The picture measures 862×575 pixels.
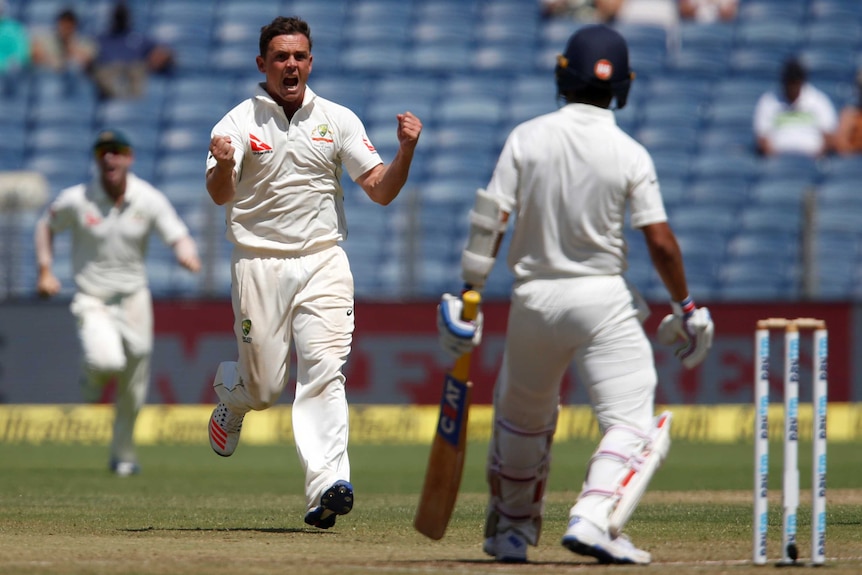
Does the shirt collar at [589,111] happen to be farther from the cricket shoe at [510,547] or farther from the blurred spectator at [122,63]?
the blurred spectator at [122,63]

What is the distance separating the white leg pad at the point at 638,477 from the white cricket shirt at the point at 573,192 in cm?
61

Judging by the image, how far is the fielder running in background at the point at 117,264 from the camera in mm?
11039

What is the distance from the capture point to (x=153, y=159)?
57.6 feet

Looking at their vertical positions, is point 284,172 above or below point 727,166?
above

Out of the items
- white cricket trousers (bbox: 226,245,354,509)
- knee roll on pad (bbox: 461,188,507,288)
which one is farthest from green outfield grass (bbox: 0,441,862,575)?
knee roll on pad (bbox: 461,188,507,288)

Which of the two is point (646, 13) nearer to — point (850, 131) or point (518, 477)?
point (850, 131)

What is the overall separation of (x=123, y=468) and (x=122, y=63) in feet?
27.5

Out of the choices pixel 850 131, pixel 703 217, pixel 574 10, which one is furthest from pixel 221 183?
pixel 574 10

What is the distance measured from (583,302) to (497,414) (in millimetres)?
602

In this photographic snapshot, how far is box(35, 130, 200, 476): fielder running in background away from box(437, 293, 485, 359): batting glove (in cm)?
581

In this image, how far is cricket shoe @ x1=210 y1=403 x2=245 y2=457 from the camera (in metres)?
7.47

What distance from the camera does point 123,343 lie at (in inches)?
437

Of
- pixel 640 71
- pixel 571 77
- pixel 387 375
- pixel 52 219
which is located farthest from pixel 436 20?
pixel 571 77

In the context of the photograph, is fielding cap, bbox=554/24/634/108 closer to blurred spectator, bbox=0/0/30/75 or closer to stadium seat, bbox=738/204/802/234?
stadium seat, bbox=738/204/802/234
